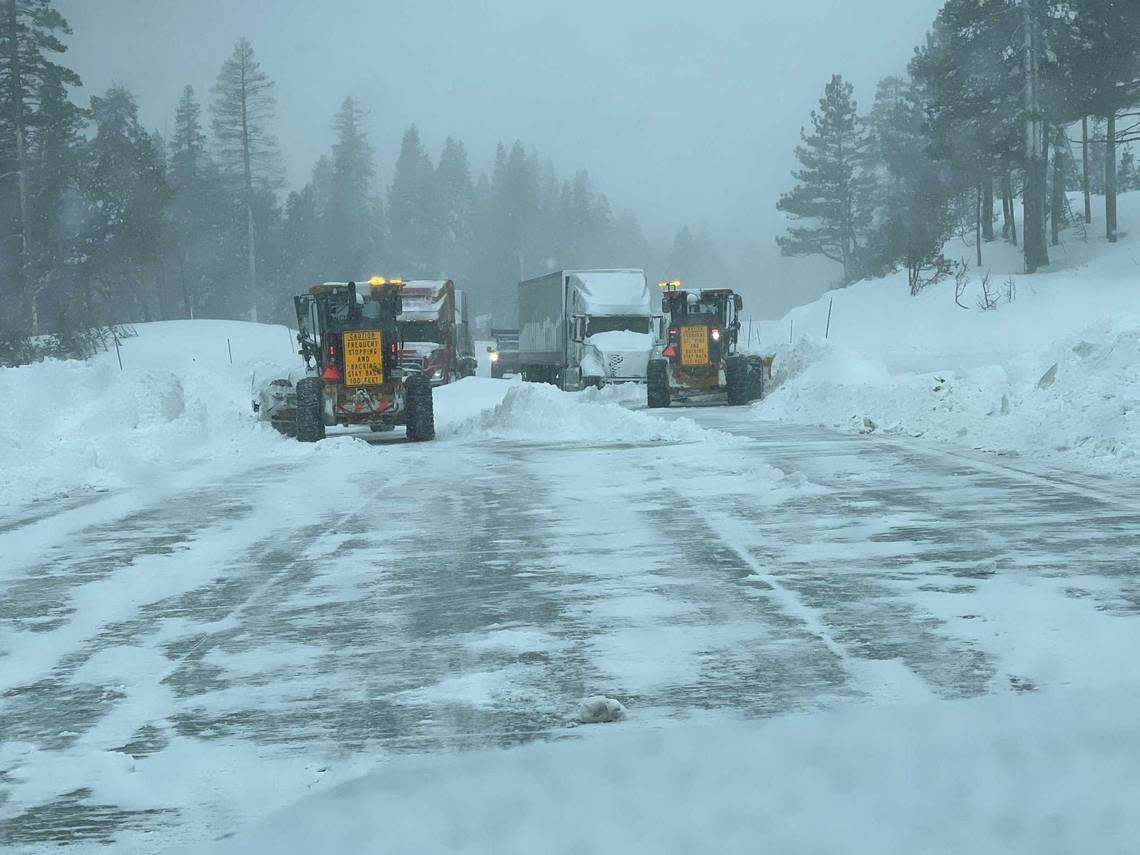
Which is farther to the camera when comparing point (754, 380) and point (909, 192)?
point (909, 192)

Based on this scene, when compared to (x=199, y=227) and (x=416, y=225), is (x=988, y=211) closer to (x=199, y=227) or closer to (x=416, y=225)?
(x=199, y=227)

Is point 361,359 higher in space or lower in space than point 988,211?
lower

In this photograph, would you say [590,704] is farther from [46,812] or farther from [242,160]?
[242,160]

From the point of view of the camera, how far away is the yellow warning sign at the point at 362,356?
22.2m

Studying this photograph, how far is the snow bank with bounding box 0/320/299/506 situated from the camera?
1625 centimetres

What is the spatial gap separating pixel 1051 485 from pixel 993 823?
9.50 m

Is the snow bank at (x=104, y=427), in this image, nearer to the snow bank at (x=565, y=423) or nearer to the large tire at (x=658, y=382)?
the snow bank at (x=565, y=423)

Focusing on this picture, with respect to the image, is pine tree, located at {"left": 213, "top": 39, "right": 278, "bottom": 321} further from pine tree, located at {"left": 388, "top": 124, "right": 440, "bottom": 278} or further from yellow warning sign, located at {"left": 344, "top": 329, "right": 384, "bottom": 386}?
yellow warning sign, located at {"left": 344, "top": 329, "right": 384, "bottom": 386}

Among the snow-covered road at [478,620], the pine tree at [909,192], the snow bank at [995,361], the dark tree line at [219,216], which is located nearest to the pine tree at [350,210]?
the dark tree line at [219,216]

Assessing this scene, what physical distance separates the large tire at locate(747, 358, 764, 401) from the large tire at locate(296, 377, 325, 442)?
41.6 ft

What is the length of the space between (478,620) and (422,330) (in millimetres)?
32018

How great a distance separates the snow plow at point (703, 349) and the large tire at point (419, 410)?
31.4 feet

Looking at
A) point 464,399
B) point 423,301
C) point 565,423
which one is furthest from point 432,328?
point 565,423

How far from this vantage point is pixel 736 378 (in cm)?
3103
